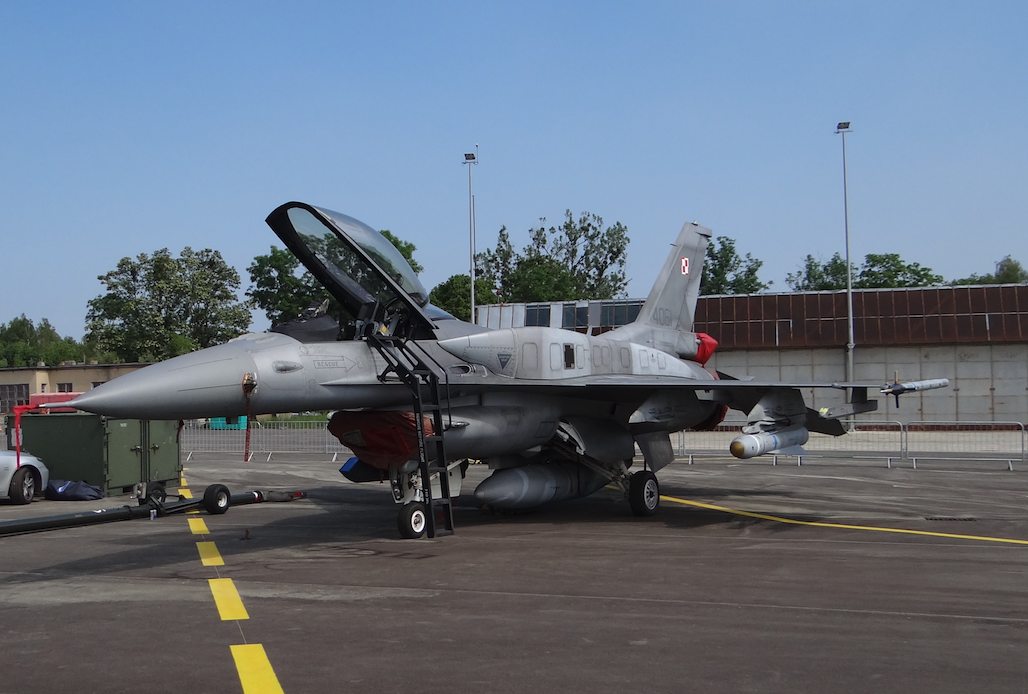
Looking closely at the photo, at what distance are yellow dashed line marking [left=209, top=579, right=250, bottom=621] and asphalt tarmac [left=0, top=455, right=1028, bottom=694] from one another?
4cm

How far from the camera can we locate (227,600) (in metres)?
7.19

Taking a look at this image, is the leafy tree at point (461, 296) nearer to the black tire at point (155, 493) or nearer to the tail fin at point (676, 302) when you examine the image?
the tail fin at point (676, 302)

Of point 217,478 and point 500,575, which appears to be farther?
point 217,478

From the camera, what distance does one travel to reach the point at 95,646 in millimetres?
5746

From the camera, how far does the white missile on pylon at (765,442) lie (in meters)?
11.5

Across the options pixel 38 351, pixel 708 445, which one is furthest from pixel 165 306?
pixel 38 351

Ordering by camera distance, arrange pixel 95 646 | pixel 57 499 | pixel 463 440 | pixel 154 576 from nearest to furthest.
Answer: pixel 95 646, pixel 154 576, pixel 463 440, pixel 57 499

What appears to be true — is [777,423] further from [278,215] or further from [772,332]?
[772,332]

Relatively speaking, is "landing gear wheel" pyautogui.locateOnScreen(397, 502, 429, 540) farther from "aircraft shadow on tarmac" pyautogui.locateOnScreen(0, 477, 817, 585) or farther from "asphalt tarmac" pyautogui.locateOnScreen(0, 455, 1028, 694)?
"asphalt tarmac" pyautogui.locateOnScreen(0, 455, 1028, 694)

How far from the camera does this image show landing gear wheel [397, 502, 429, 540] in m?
10.4

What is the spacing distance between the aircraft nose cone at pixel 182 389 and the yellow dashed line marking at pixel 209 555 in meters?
1.56

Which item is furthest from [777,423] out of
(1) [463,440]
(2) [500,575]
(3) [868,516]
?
(2) [500,575]

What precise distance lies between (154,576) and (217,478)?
36.3ft

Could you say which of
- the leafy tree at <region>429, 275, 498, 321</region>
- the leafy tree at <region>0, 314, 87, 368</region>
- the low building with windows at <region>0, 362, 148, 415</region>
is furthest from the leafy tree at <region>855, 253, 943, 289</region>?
the leafy tree at <region>0, 314, 87, 368</region>
